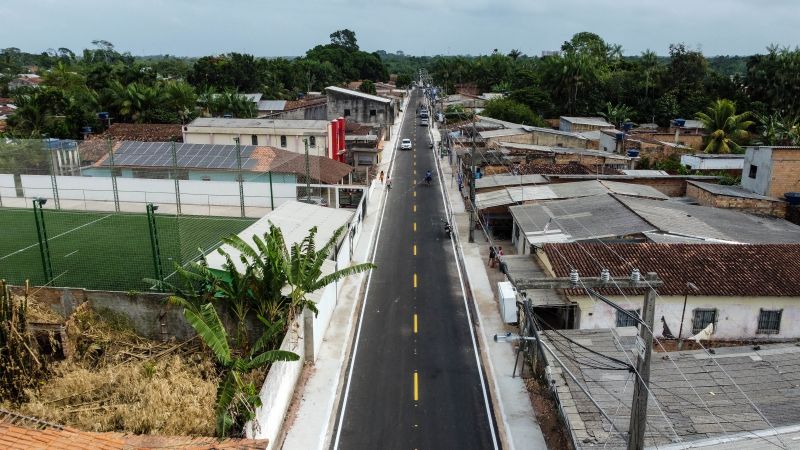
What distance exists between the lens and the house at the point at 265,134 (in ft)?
161

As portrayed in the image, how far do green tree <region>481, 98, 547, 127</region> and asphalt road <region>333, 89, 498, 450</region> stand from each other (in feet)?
142

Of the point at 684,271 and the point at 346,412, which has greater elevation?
the point at 684,271

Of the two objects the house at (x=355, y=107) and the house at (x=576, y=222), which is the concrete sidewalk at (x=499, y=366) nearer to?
the house at (x=576, y=222)

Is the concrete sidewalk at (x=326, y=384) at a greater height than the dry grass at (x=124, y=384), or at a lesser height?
lesser

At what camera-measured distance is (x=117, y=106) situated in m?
62.2

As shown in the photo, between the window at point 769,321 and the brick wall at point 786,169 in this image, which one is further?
the brick wall at point 786,169

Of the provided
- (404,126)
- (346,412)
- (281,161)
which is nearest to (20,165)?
(281,161)

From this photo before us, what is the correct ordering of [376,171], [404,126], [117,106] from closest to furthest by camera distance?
1. [376,171]
2. [117,106]
3. [404,126]

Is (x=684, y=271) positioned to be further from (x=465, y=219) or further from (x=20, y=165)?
(x=20, y=165)

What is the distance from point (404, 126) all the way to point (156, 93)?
41360 mm

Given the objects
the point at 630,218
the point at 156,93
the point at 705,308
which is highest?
the point at 156,93

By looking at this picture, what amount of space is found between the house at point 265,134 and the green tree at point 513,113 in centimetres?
3277

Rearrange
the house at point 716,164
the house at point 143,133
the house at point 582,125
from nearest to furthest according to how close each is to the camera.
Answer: the house at point 716,164, the house at point 143,133, the house at point 582,125

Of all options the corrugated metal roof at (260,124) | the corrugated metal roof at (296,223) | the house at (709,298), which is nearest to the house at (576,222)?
the house at (709,298)
